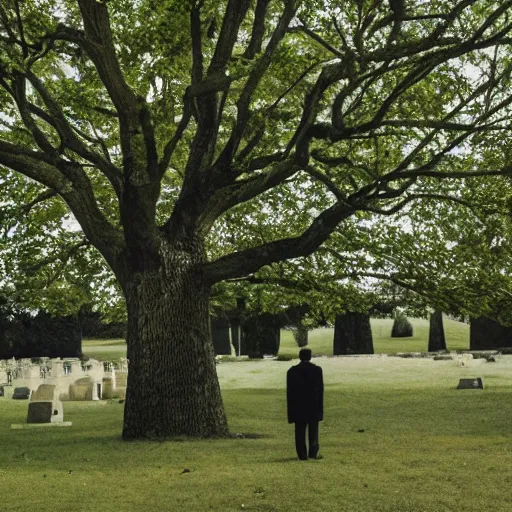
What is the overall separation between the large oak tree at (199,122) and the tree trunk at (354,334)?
45379 mm

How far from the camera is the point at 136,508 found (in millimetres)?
10688

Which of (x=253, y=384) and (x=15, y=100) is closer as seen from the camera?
(x=15, y=100)

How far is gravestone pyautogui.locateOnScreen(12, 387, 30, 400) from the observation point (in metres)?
34.3

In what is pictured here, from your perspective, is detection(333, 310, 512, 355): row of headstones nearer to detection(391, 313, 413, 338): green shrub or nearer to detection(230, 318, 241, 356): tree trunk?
detection(230, 318, 241, 356): tree trunk

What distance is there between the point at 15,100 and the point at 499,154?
34.0 ft

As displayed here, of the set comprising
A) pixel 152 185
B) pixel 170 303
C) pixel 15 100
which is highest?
pixel 15 100

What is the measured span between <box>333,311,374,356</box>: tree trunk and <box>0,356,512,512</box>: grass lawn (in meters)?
37.6

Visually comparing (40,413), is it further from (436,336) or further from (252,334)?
(436,336)

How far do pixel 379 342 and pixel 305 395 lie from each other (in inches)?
2729

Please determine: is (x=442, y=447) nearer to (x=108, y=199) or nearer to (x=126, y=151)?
(x=126, y=151)

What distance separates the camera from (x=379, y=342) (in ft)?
271

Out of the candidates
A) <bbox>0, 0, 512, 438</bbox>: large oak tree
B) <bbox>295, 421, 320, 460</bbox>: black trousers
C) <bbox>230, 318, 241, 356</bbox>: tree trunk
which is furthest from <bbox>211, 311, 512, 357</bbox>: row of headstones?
<bbox>295, 421, 320, 460</bbox>: black trousers

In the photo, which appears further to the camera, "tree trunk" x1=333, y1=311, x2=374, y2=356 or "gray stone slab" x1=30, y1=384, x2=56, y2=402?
"tree trunk" x1=333, y1=311, x2=374, y2=356

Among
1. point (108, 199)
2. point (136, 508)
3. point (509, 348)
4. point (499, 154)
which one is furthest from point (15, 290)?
point (509, 348)
